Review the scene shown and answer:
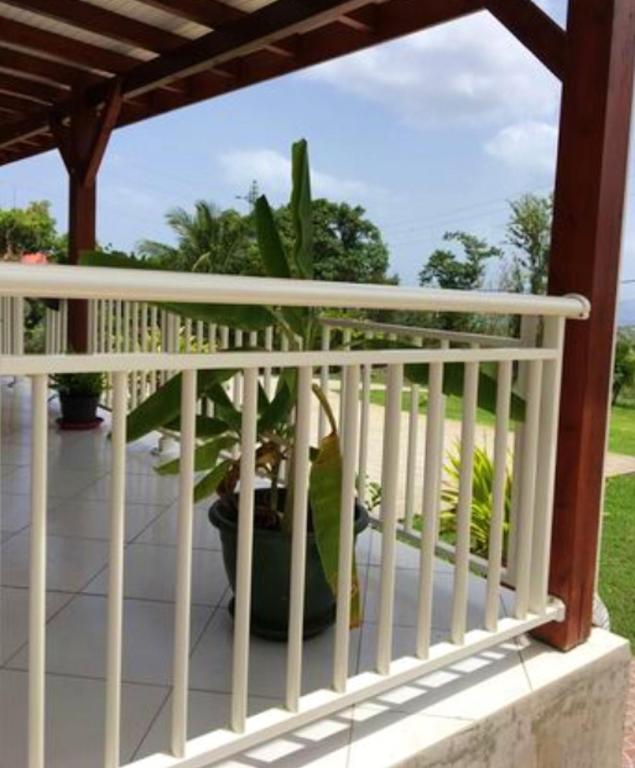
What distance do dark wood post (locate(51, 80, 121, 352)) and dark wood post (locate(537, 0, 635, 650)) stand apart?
397cm

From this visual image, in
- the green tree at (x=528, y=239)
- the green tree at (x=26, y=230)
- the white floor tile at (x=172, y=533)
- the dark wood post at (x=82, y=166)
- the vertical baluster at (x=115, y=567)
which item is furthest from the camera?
the green tree at (x=26, y=230)

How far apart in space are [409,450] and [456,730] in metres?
1.16

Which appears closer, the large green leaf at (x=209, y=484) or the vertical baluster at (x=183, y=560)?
the vertical baluster at (x=183, y=560)

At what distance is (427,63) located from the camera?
33562 millimetres

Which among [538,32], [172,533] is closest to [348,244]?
[172,533]

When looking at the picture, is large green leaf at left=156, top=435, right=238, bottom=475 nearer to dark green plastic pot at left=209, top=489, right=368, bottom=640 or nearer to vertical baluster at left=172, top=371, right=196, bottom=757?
dark green plastic pot at left=209, top=489, right=368, bottom=640

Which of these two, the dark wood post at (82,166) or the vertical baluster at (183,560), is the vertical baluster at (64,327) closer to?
the dark wood post at (82,166)

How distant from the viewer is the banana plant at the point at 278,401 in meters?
1.88

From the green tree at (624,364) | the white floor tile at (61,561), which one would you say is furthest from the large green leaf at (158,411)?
the green tree at (624,364)

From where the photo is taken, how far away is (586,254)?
6.98 ft

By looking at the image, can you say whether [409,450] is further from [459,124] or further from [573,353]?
[459,124]

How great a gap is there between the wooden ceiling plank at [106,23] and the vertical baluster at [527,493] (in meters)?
3.44

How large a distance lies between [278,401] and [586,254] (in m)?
0.99

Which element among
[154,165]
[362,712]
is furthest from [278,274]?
[154,165]
